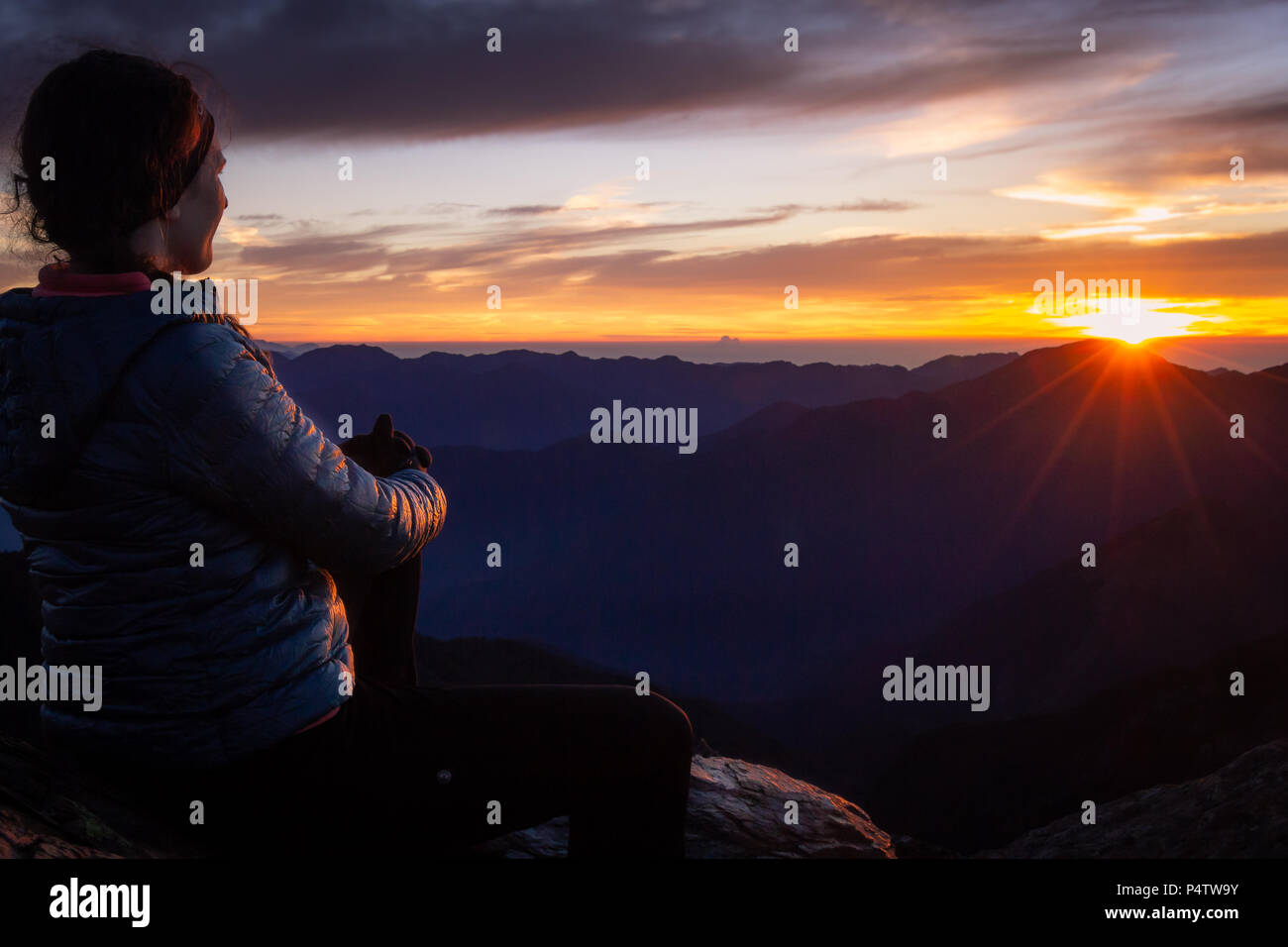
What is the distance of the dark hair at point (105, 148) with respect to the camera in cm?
197

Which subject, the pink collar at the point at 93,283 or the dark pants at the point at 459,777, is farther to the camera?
the dark pants at the point at 459,777

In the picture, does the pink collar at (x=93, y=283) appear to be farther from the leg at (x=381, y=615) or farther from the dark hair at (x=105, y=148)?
the leg at (x=381, y=615)

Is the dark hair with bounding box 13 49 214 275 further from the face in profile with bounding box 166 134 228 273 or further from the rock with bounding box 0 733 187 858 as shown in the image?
the rock with bounding box 0 733 187 858

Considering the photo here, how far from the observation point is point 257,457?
198 cm

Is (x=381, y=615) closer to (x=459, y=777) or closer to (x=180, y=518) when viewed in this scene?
(x=459, y=777)

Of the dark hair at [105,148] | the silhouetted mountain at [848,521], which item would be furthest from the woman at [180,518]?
the silhouetted mountain at [848,521]

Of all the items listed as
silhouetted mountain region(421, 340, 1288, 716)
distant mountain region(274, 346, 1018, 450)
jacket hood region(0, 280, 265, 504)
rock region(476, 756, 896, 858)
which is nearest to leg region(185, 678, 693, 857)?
jacket hood region(0, 280, 265, 504)

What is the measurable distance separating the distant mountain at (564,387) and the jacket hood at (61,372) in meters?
144

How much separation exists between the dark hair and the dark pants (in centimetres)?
123

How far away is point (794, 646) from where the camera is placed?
84.4 meters

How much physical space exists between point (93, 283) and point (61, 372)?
217 mm

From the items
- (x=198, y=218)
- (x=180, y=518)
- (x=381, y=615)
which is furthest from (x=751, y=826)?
(x=198, y=218)
